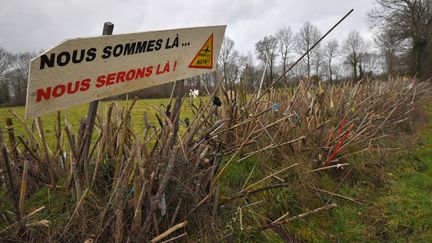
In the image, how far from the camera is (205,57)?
2355 mm

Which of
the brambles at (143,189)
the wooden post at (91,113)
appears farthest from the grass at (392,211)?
the wooden post at (91,113)

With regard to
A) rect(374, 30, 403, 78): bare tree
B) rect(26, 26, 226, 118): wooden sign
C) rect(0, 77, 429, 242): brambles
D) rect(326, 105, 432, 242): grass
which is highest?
rect(374, 30, 403, 78): bare tree

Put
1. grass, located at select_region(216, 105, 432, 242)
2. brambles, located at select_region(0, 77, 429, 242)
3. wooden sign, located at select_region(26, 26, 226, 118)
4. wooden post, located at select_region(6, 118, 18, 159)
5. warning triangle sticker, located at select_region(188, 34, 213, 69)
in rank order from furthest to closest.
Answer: grass, located at select_region(216, 105, 432, 242), wooden post, located at select_region(6, 118, 18, 159), warning triangle sticker, located at select_region(188, 34, 213, 69), brambles, located at select_region(0, 77, 429, 242), wooden sign, located at select_region(26, 26, 226, 118)

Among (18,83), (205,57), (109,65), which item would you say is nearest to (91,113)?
(109,65)

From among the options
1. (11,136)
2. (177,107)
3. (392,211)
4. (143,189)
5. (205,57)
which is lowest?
(392,211)

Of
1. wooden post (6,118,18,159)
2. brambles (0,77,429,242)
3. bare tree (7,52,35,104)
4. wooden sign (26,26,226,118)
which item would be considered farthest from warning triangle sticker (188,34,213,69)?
bare tree (7,52,35,104)

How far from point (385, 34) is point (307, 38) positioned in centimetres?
2419

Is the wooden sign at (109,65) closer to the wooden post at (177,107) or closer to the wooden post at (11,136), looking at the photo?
the wooden post at (177,107)

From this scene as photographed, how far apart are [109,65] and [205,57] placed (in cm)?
88

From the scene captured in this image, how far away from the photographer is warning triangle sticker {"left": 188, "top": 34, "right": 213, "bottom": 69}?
2256 millimetres

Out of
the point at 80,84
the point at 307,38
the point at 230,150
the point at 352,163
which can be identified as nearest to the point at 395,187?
the point at 352,163

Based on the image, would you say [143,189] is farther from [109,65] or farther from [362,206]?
[362,206]

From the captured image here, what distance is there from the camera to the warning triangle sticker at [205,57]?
7.40ft

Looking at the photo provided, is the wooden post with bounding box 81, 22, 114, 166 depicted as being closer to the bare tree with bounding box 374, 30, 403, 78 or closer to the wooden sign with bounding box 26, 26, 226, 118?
the wooden sign with bounding box 26, 26, 226, 118
